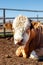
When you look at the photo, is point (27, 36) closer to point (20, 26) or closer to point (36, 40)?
point (20, 26)

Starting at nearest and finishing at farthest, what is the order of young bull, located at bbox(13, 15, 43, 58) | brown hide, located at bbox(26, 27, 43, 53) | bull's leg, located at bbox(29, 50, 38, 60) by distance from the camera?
1. young bull, located at bbox(13, 15, 43, 58)
2. brown hide, located at bbox(26, 27, 43, 53)
3. bull's leg, located at bbox(29, 50, 38, 60)

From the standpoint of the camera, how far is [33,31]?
602 centimetres

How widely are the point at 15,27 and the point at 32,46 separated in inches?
32.1

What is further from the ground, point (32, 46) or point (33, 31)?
point (33, 31)

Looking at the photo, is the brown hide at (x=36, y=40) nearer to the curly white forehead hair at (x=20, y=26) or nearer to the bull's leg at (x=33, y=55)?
the bull's leg at (x=33, y=55)

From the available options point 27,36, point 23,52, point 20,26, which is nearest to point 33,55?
point 23,52

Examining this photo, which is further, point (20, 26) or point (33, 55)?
point (33, 55)

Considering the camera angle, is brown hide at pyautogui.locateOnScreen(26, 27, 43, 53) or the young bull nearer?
the young bull

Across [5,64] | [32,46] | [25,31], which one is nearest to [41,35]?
[32,46]

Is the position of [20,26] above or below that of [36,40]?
above

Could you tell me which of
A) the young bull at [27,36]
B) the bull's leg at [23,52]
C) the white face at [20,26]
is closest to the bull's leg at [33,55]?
the young bull at [27,36]

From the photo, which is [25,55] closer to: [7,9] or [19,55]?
[19,55]

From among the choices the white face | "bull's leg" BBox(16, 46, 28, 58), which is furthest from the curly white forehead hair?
"bull's leg" BBox(16, 46, 28, 58)

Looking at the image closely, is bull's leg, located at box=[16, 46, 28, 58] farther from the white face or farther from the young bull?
the white face
